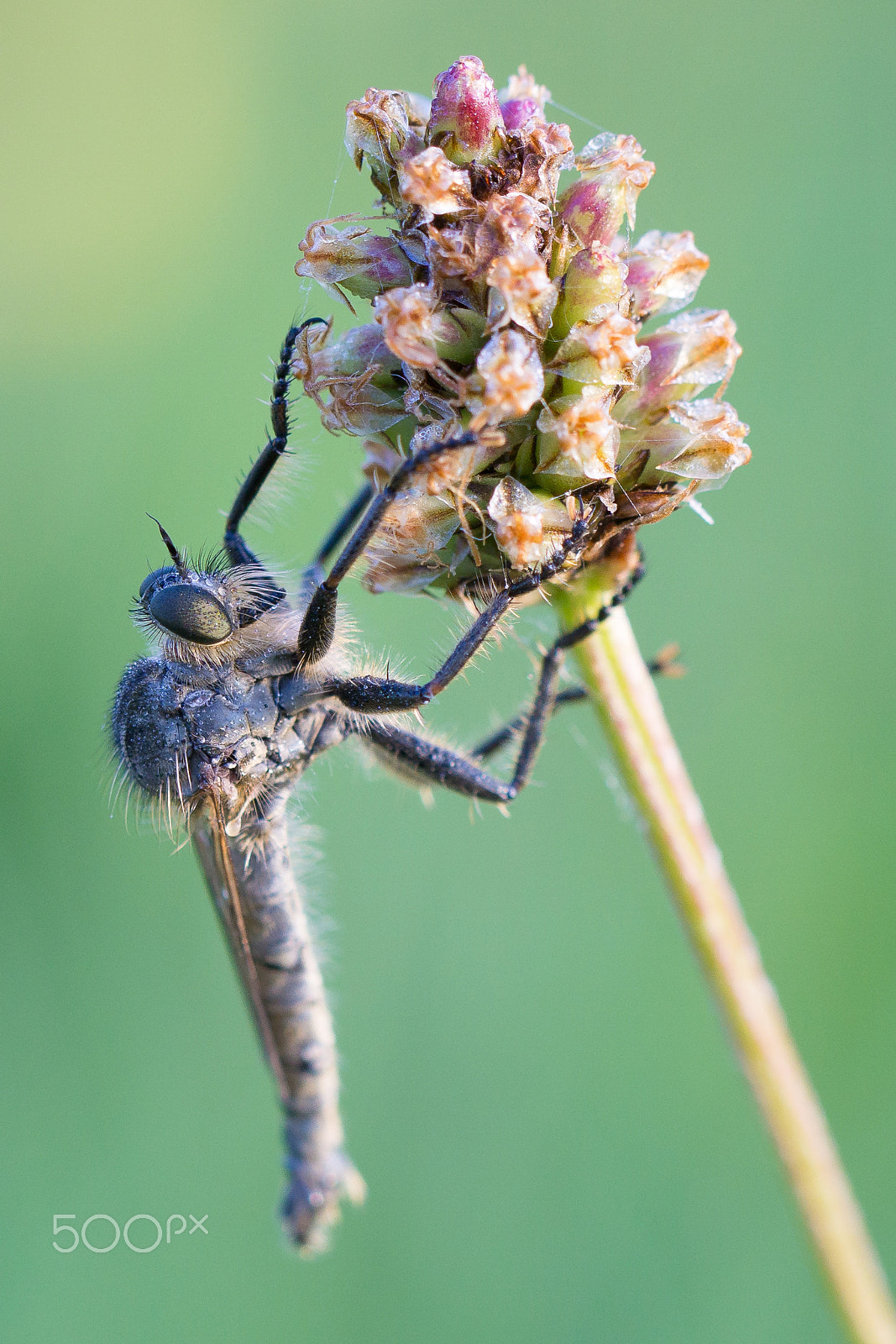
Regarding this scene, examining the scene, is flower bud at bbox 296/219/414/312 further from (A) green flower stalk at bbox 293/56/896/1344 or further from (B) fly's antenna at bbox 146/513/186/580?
(B) fly's antenna at bbox 146/513/186/580

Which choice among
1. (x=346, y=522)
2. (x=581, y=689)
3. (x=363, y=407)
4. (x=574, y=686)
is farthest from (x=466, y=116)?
(x=574, y=686)

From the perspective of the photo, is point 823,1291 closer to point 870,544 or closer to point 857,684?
point 857,684

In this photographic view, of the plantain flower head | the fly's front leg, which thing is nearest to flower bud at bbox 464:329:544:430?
the plantain flower head

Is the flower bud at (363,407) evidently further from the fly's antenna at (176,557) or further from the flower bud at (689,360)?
the fly's antenna at (176,557)

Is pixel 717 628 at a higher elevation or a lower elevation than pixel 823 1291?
higher

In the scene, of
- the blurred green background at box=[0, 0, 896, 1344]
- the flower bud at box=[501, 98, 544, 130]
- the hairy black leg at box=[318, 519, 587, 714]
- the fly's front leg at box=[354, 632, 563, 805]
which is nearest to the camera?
the flower bud at box=[501, 98, 544, 130]

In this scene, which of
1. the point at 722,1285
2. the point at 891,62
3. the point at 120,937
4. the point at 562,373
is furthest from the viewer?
the point at 891,62

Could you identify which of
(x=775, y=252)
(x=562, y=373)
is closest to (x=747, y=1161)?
(x=562, y=373)

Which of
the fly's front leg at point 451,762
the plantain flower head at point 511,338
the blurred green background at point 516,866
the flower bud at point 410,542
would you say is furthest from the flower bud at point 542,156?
the blurred green background at point 516,866
